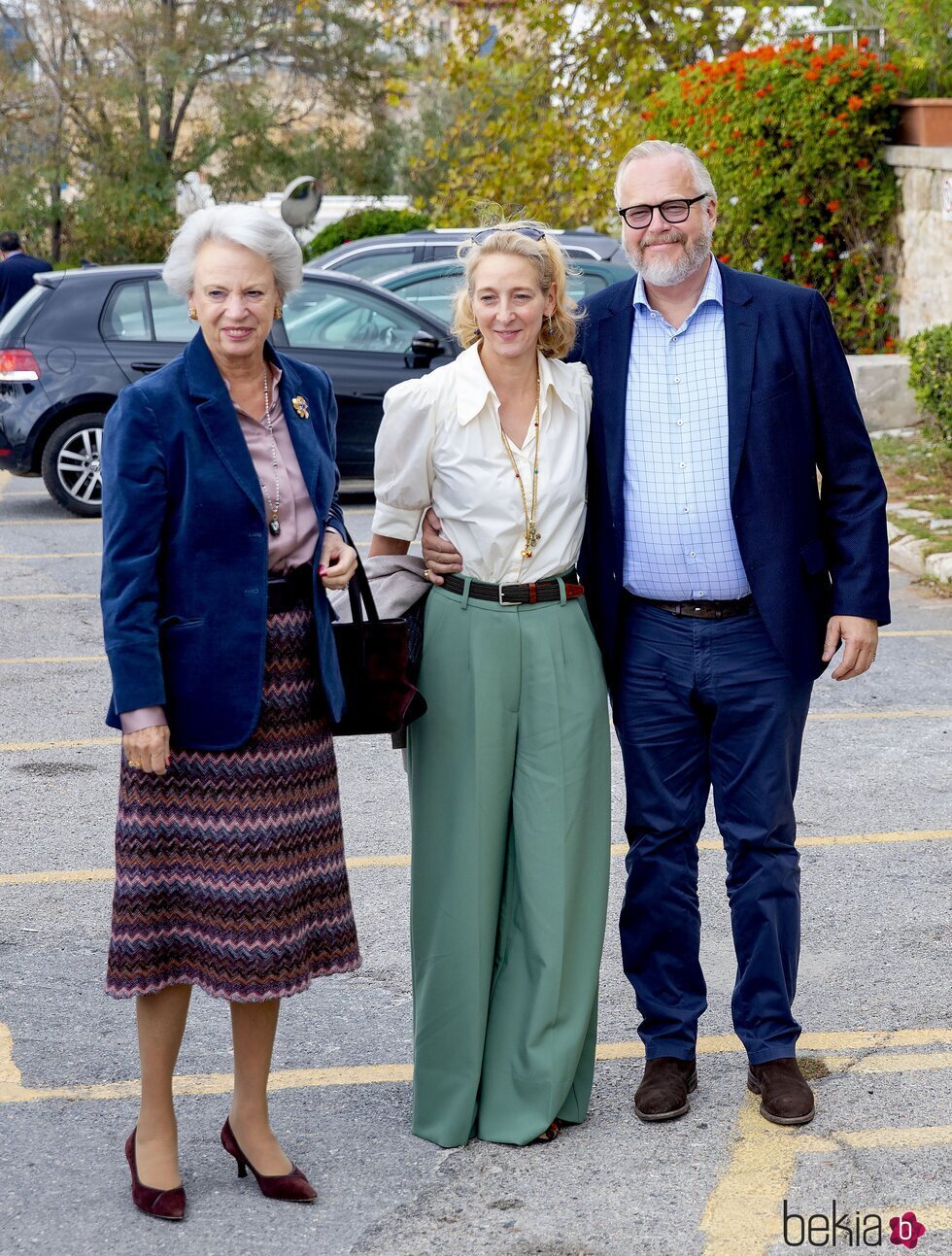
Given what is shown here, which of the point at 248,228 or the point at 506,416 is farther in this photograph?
the point at 506,416

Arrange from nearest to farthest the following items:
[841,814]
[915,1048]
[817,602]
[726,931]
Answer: [817,602] < [915,1048] < [726,931] < [841,814]

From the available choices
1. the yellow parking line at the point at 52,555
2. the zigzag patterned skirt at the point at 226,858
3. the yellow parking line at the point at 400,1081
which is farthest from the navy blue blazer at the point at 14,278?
the zigzag patterned skirt at the point at 226,858

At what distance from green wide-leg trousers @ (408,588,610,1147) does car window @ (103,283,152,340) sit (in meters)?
8.21

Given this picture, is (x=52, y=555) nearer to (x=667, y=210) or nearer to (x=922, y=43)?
(x=667, y=210)

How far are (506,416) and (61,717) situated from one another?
3856mm

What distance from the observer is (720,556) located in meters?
3.44

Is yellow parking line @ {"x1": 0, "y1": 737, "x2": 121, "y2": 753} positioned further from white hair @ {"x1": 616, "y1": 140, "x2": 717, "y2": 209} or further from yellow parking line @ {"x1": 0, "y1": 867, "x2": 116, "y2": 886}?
white hair @ {"x1": 616, "y1": 140, "x2": 717, "y2": 209}

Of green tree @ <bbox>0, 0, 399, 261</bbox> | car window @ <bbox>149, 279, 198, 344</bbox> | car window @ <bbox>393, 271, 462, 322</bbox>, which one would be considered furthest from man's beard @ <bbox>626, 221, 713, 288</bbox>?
green tree @ <bbox>0, 0, 399, 261</bbox>

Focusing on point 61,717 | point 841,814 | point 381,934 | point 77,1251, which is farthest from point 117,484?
point 61,717

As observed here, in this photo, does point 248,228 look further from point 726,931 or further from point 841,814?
point 841,814

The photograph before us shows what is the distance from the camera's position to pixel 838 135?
14141 millimetres

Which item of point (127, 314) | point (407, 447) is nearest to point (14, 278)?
point (127, 314)

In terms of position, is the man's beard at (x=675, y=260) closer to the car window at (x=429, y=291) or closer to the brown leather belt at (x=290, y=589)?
the brown leather belt at (x=290, y=589)

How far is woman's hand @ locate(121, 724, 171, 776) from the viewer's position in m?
2.99
